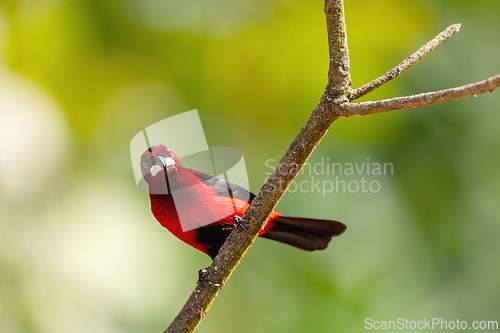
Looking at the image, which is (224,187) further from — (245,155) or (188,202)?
(245,155)

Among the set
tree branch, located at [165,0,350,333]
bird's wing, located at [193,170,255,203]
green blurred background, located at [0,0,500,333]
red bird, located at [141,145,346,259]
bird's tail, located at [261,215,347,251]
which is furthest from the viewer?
green blurred background, located at [0,0,500,333]

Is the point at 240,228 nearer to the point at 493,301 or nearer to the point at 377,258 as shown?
the point at 377,258

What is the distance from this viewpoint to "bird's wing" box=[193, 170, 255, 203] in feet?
10.3

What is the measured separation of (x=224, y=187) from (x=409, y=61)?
5.19 feet

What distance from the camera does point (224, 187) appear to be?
318cm

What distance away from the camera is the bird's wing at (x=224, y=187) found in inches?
124

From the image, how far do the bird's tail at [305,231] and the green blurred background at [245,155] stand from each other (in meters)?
0.78

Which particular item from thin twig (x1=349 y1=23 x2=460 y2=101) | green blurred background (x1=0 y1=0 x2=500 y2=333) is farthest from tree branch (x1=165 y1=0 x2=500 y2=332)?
green blurred background (x1=0 y1=0 x2=500 y2=333)

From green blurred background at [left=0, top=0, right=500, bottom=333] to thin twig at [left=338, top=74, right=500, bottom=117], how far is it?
2591 mm

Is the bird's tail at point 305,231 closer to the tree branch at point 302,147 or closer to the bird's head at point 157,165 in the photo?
the bird's head at point 157,165

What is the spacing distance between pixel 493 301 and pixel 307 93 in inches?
95.5

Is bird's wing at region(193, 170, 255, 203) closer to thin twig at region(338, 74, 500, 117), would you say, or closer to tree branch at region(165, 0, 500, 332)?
tree branch at region(165, 0, 500, 332)

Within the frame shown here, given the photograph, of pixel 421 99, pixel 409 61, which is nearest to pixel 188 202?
pixel 409 61

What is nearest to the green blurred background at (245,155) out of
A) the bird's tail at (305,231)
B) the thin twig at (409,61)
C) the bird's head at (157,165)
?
the bird's tail at (305,231)
